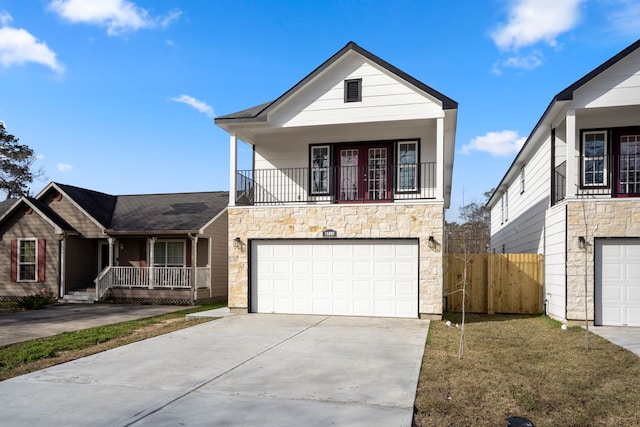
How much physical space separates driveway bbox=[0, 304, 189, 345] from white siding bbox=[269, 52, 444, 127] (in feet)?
24.0

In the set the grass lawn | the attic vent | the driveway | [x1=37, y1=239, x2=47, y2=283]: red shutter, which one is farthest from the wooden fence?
[x1=37, y1=239, x2=47, y2=283]: red shutter

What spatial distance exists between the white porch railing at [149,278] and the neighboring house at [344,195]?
5.15 meters

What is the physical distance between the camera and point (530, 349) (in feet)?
27.8

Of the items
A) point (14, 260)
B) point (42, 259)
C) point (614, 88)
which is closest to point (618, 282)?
point (614, 88)

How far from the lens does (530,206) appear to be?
1617cm

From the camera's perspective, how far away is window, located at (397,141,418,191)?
14.1 m

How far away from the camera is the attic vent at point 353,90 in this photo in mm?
13188

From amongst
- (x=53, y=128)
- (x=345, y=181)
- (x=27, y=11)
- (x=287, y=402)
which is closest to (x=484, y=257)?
(x=345, y=181)

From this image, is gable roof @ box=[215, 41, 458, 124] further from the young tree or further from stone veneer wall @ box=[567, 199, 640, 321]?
the young tree

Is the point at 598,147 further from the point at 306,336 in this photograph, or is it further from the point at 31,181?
the point at 31,181

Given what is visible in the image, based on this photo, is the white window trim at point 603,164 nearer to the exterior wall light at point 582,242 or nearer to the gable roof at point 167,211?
the exterior wall light at point 582,242

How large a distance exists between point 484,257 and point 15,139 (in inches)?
1213

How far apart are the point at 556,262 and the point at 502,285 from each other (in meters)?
2.06

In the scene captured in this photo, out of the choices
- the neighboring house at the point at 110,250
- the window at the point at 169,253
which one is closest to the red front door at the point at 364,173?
the neighboring house at the point at 110,250
